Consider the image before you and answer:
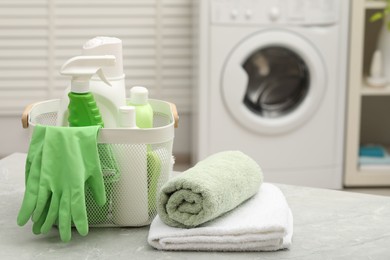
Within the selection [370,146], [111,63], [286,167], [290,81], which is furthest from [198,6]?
[111,63]

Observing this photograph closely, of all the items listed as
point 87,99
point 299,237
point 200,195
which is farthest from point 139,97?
point 299,237

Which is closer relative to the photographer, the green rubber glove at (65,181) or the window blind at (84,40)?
the green rubber glove at (65,181)

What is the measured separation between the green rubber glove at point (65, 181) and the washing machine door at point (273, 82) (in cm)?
206

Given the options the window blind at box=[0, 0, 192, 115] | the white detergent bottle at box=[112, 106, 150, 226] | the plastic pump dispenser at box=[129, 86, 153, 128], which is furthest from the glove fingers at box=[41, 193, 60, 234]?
the window blind at box=[0, 0, 192, 115]

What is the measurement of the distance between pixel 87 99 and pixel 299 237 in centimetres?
40

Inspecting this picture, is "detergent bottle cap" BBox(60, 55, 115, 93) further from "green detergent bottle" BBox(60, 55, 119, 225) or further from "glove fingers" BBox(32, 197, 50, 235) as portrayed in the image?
"glove fingers" BBox(32, 197, 50, 235)

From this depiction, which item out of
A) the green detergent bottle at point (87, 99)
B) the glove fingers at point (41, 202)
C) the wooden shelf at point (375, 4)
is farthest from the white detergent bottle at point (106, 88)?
the wooden shelf at point (375, 4)

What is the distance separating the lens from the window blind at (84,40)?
3.60 m

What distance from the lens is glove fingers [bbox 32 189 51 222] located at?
119cm

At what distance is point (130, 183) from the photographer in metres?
1.25

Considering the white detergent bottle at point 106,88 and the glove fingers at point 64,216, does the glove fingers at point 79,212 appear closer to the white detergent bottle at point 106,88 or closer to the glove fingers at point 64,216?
the glove fingers at point 64,216

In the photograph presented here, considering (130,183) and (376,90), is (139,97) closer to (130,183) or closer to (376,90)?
(130,183)

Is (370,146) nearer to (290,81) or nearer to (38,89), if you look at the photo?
(290,81)

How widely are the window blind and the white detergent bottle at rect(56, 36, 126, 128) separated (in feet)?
7.71
